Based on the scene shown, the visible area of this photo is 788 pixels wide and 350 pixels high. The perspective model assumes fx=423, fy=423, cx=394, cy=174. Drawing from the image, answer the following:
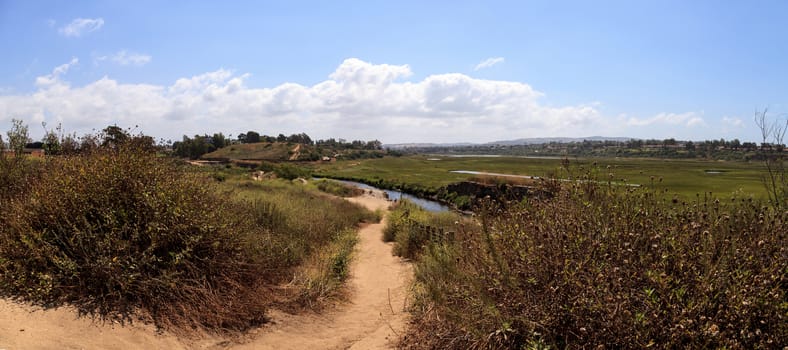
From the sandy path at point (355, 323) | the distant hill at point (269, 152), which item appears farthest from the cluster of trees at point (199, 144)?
the sandy path at point (355, 323)

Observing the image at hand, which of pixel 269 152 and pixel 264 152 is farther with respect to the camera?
pixel 269 152

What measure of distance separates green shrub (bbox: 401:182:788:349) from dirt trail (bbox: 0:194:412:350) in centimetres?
141

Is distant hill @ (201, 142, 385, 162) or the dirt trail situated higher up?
distant hill @ (201, 142, 385, 162)

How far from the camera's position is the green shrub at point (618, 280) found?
3.32m

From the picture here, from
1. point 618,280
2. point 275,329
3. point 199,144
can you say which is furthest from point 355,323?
point 199,144

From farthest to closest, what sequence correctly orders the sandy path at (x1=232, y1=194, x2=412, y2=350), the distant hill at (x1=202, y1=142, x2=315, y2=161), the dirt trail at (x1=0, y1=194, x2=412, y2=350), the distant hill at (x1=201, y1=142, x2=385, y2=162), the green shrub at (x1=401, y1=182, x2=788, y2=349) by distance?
the distant hill at (x1=201, y1=142, x2=385, y2=162) < the distant hill at (x1=202, y1=142, x2=315, y2=161) < the sandy path at (x1=232, y1=194, x2=412, y2=350) < the dirt trail at (x1=0, y1=194, x2=412, y2=350) < the green shrub at (x1=401, y1=182, x2=788, y2=349)

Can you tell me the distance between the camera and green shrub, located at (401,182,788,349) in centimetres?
332

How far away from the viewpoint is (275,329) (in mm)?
6484

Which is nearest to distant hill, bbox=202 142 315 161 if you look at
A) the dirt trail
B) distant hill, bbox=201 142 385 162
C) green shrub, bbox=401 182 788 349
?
distant hill, bbox=201 142 385 162

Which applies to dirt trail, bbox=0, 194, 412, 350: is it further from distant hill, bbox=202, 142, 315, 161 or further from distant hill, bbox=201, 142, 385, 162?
distant hill, bbox=202, 142, 315, 161

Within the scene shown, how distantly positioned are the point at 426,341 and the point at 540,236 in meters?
2.03

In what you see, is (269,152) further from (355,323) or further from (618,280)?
(618,280)

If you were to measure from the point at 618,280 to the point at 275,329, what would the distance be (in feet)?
16.2

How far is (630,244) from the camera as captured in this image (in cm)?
409
